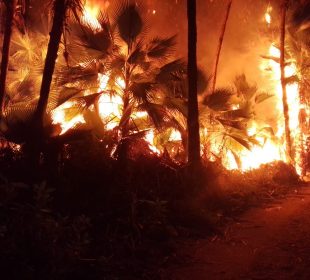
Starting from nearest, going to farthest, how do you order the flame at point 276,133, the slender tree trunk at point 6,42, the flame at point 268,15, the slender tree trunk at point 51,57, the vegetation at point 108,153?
the vegetation at point 108,153 → the slender tree trunk at point 51,57 → the slender tree trunk at point 6,42 → the flame at point 276,133 → the flame at point 268,15

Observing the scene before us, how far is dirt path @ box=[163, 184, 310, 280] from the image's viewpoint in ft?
19.6

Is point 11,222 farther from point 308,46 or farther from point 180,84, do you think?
point 308,46

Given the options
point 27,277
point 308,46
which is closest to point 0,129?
point 27,277

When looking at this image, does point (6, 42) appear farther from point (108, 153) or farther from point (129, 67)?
point (108, 153)

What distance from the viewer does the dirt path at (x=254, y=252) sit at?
19.6 feet

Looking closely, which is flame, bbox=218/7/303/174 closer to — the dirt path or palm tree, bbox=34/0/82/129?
the dirt path

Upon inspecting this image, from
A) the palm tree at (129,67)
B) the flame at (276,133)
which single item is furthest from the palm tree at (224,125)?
the palm tree at (129,67)

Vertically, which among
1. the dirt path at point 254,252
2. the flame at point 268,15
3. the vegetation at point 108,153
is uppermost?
the flame at point 268,15

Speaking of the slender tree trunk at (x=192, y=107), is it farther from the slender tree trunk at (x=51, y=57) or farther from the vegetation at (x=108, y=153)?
the slender tree trunk at (x=51, y=57)

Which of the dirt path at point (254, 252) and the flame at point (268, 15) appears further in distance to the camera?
the flame at point (268, 15)

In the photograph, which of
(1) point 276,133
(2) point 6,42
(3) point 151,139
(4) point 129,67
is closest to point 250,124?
(1) point 276,133

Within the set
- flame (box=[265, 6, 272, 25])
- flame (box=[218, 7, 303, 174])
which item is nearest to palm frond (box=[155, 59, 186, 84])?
flame (box=[218, 7, 303, 174])

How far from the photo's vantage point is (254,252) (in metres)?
6.90

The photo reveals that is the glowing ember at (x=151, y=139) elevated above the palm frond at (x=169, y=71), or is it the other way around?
the palm frond at (x=169, y=71)
